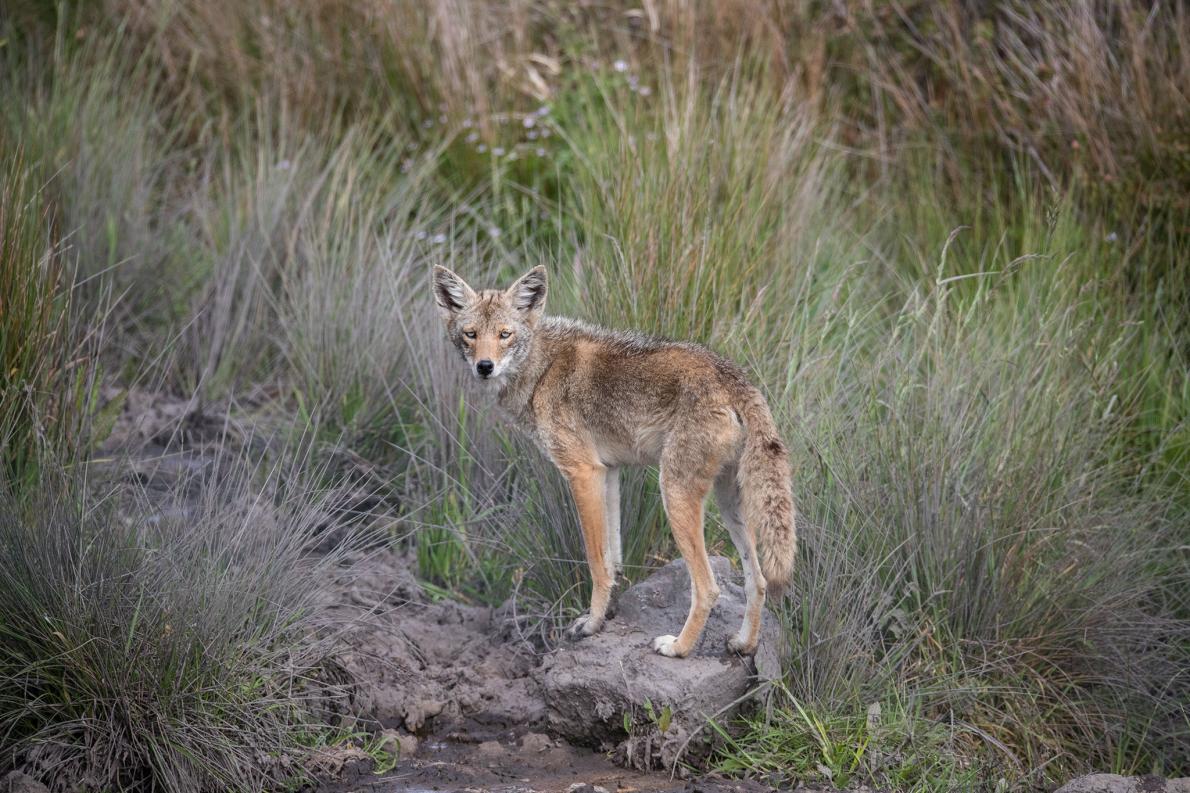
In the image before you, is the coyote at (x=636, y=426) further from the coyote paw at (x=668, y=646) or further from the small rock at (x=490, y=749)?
the small rock at (x=490, y=749)

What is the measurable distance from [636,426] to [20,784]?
2.85m

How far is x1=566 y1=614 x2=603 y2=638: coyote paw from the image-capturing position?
5.64m

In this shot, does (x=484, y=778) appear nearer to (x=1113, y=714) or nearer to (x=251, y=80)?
(x=1113, y=714)

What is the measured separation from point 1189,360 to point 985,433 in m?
2.62

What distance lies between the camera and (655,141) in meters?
8.37

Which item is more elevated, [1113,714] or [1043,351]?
[1043,351]

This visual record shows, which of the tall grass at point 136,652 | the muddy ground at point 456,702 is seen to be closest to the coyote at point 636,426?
the muddy ground at point 456,702

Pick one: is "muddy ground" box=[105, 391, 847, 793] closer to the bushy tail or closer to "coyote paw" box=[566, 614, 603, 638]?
"coyote paw" box=[566, 614, 603, 638]

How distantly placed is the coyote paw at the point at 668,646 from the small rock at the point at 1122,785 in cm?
173

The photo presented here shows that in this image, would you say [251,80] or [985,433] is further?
[251,80]

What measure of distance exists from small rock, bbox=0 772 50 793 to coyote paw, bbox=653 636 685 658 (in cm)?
252

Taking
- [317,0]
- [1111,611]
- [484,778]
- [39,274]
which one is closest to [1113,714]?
[1111,611]

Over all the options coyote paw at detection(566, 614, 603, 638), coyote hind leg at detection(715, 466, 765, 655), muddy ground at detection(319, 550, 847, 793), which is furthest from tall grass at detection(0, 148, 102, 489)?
coyote hind leg at detection(715, 466, 765, 655)

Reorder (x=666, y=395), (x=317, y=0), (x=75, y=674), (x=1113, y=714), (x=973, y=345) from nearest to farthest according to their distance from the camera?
(x=75, y=674) → (x=666, y=395) → (x=1113, y=714) → (x=973, y=345) → (x=317, y=0)
